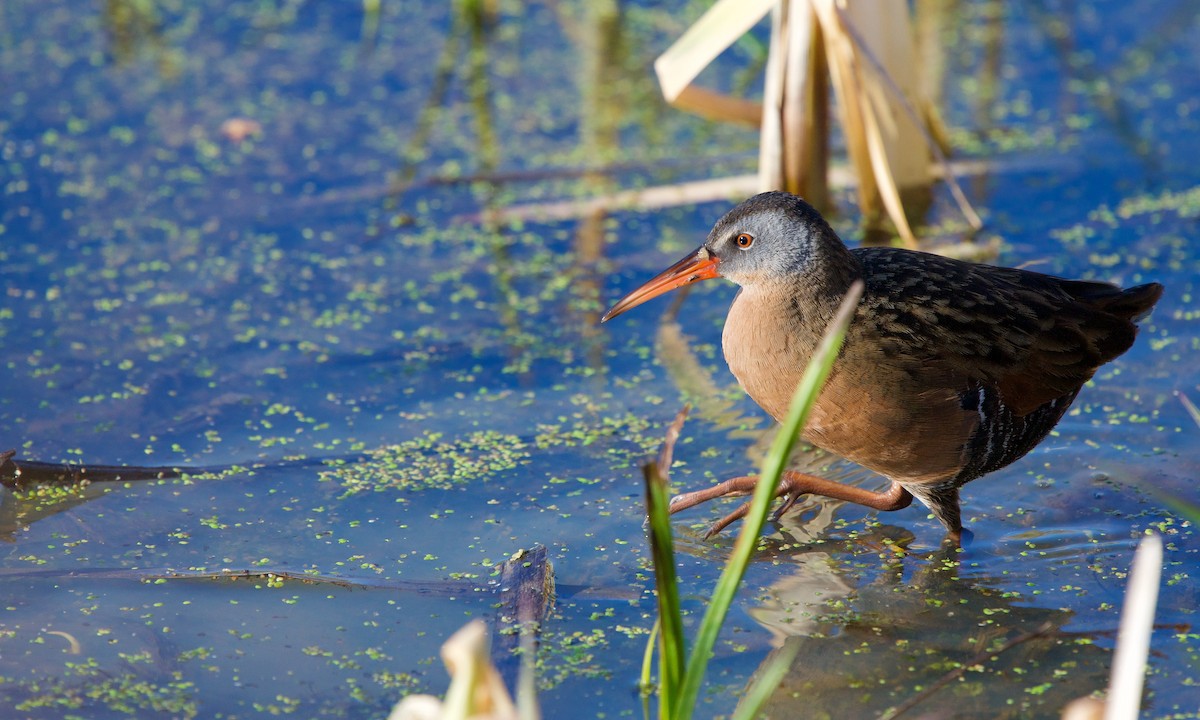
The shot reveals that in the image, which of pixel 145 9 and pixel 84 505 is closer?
pixel 84 505

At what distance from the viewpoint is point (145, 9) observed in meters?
6.14

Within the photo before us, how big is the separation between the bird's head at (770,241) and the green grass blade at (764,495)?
40.0 inches

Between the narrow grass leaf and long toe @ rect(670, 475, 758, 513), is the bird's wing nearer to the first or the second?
long toe @ rect(670, 475, 758, 513)

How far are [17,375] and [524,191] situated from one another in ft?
6.46

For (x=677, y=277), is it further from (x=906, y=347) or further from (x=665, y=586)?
(x=665, y=586)

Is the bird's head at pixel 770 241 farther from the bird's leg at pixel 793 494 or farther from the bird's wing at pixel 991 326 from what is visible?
the bird's leg at pixel 793 494

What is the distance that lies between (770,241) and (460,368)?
1261 millimetres

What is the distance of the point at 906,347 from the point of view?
9.47ft

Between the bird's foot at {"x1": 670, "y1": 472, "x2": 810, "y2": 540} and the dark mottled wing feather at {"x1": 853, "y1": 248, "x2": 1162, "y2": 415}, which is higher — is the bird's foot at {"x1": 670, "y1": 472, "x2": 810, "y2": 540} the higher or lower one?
the lower one

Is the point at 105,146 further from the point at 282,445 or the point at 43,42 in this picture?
the point at 282,445

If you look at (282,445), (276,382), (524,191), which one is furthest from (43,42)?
(282,445)

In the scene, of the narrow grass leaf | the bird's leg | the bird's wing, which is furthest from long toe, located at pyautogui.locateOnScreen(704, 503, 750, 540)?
the narrow grass leaf

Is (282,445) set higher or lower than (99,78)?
lower

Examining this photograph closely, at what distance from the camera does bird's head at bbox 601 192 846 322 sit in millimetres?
3000
